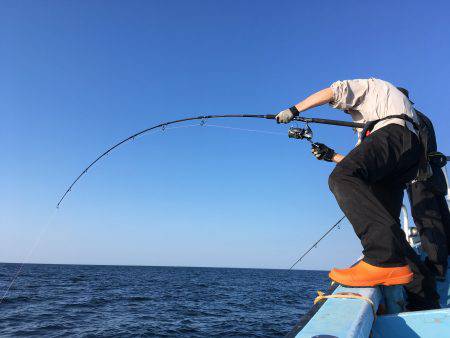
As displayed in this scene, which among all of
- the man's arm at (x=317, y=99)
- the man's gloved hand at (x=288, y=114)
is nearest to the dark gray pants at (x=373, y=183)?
the man's arm at (x=317, y=99)

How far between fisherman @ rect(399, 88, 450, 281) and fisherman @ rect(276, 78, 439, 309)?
0.73 metres

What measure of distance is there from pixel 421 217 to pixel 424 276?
1070 mm

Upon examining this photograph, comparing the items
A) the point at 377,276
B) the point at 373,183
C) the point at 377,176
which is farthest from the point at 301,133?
the point at 377,276

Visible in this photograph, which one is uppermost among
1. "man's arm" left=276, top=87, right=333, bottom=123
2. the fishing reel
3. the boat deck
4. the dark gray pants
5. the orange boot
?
the fishing reel

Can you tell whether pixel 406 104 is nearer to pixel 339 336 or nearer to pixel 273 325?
pixel 339 336

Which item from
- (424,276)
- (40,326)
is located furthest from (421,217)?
(40,326)

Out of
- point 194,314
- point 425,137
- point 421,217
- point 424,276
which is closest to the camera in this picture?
point 425,137

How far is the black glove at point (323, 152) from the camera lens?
146 inches

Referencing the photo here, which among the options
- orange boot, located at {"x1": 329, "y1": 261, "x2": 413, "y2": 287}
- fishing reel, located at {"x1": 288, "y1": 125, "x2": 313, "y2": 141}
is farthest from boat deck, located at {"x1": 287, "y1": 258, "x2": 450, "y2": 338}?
fishing reel, located at {"x1": 288, "y1": 125, "x2": 313, "y2": 141}

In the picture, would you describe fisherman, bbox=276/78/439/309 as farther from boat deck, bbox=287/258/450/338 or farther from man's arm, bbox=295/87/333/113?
boat deck, bbox=287/258/450/338

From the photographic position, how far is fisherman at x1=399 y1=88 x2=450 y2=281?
3.51 meters

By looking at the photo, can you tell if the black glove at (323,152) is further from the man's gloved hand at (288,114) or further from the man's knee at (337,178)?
the man's knee at (337,178)

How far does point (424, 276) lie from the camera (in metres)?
2.87

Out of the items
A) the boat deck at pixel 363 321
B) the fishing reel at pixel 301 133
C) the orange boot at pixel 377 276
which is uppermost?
the fishing reel at pixel 301 133
